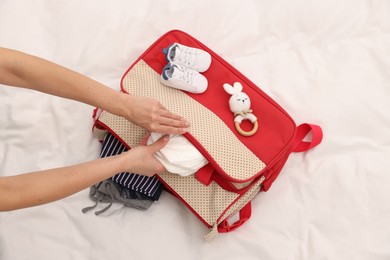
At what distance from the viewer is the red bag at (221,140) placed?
1.02 m

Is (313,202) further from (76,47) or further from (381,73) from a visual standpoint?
(76,47)

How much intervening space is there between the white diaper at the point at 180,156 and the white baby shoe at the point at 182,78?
0.14 meters

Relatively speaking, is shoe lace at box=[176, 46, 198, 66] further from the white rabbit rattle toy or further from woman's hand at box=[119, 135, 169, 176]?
woman's hand at box=[119, 135, 169, 176]

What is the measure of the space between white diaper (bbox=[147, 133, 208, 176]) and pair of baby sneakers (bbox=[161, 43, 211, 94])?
0.15 m

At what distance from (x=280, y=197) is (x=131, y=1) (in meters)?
0.77

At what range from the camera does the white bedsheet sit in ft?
3.45

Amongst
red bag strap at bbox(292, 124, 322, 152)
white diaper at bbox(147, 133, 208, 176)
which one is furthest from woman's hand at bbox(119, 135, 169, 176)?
red bag strap at bbox(292, 124, 322, 152)

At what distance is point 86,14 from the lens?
1.31 meters

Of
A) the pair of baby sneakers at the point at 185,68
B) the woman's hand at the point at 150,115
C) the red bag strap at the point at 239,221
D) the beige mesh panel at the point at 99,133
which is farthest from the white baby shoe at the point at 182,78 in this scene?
the red bag strap at the point at 239,221

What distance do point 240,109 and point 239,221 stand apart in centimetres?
29

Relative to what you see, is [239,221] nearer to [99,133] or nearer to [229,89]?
[229,89]

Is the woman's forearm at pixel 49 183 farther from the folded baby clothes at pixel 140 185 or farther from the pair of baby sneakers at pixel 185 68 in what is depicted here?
the pair of baby sneakers at pixel 185 68

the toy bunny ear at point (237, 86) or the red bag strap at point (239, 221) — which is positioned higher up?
the toy bunny ear at point (237, 86)

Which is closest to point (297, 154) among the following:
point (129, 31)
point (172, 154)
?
point (172, 154)
